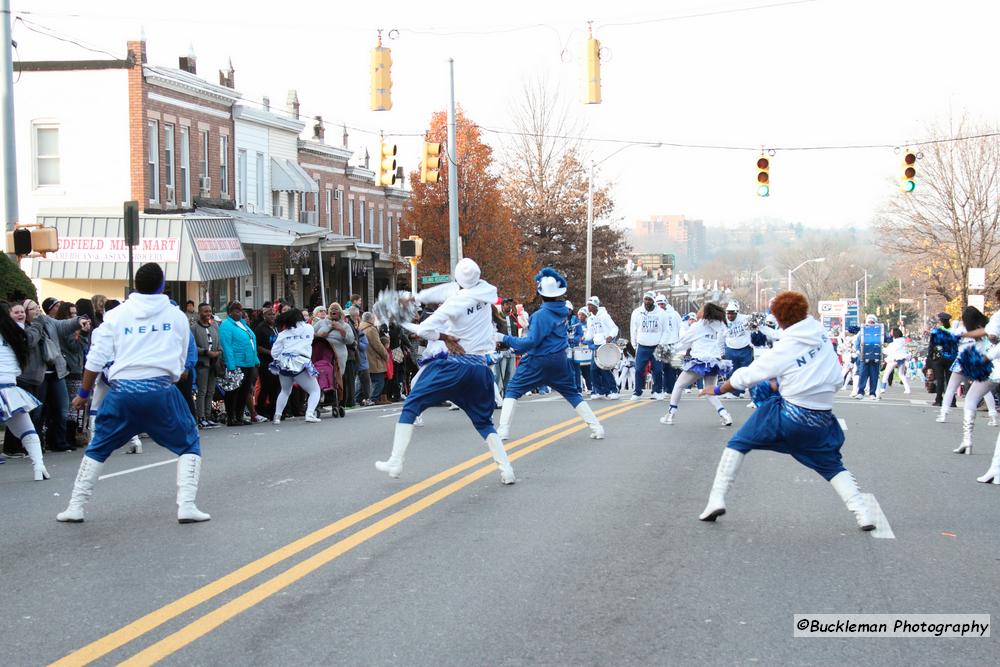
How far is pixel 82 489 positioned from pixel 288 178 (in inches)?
1304

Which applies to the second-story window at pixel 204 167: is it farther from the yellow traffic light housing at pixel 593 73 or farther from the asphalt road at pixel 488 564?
the asphalt road at pixel 488 564

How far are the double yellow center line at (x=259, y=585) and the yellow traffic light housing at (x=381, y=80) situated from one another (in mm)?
10178

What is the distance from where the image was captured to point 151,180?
3359cm

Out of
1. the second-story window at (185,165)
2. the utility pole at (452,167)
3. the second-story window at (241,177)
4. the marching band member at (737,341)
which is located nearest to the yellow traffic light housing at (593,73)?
the marching band member at (737,341)

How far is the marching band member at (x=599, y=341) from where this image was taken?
24.5 m

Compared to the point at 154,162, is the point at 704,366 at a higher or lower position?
lower

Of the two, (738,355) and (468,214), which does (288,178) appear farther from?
(738,355)

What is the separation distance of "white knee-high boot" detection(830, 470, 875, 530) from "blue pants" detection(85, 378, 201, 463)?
4.75 meters

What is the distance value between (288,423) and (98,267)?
50.6 feet

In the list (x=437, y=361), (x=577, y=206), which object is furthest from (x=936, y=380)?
(x=577, y=206)

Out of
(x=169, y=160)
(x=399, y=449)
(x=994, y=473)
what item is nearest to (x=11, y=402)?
(x=399, y=449)

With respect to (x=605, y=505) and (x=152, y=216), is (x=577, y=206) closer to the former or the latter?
(x=152, y=216)

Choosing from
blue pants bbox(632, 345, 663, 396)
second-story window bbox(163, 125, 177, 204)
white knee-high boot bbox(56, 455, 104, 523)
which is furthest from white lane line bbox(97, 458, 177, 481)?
second-story window bbox(163, 125, 177, 204)

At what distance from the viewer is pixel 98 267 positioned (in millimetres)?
32125
